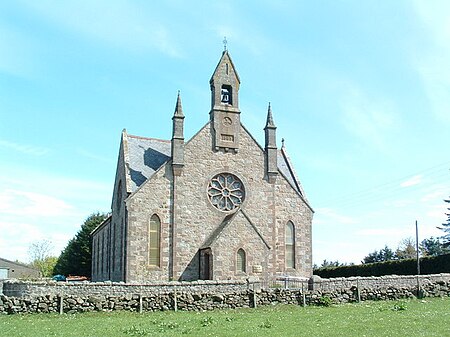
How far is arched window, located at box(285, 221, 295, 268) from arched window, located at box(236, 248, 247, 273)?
17.8 ft

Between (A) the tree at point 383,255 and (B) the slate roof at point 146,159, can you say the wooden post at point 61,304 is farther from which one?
(A) the tree at point 383,255

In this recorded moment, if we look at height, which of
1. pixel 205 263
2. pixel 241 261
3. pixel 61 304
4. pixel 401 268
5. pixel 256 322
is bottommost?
pixel 256 322

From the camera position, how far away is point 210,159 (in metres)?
37.2

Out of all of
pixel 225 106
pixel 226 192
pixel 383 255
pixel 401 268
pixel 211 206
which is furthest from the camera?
pixel 383 255

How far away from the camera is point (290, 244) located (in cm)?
3850

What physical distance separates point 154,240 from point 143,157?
7.14 metres

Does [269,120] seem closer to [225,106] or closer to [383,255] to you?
[225,106]

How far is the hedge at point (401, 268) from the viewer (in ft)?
137

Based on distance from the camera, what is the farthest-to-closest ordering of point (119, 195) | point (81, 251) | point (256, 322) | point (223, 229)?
point (81, 251) → point (119, 195) → point (223, 229) → point (256, 322)

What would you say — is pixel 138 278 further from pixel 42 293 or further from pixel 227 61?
pixel 227 61

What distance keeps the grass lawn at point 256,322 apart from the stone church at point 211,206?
8.78m

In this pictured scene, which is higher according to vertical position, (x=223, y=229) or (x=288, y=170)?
(x=288, y=170)

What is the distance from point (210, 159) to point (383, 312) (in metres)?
18.0

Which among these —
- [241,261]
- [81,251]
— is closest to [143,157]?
[241,261]
